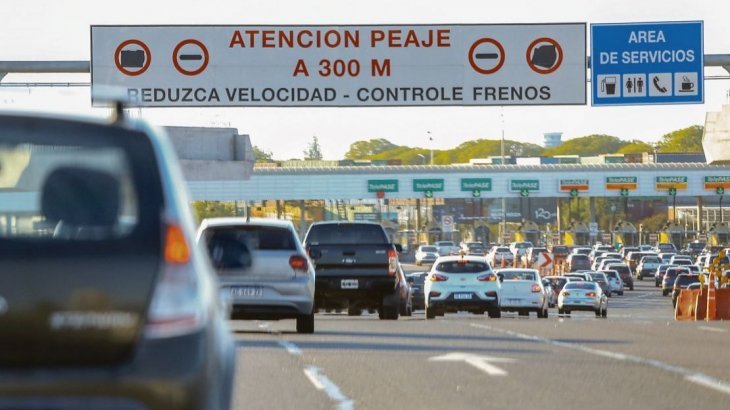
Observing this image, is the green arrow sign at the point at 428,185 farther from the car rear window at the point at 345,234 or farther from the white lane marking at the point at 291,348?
the white lane marking at the point at 291,348

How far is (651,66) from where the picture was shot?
31766mm

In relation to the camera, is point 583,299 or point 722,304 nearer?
point 722,304

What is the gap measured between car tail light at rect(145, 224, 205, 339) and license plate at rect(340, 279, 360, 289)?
22.8 meters

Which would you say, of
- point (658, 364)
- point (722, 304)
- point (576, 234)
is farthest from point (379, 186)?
point (658, 364)

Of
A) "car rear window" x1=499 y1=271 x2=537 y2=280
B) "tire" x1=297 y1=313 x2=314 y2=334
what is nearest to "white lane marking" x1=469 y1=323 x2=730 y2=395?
"tire" x1=297 y1=313 x2=314 y2=334

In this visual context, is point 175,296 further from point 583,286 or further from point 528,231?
point 528,231

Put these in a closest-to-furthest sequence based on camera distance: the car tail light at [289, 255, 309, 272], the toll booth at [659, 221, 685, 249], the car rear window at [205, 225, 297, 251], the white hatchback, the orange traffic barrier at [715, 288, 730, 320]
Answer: the car tail light at [289, 255, 309, 272] < the car rear window at [205, 225, 297, 251] < the white hatchback < the orange traffic barrier at [715, 288, 730, 320] < the toll booth at [659, 221, 685, 249]

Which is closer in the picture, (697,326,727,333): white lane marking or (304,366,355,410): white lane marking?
(304,366,355,410): white lane marking

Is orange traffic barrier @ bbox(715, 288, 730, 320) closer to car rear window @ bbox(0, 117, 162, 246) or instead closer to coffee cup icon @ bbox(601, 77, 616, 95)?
coffee cup icon @ bbox(601, 77, 616, 95)

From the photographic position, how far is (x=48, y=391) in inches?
201

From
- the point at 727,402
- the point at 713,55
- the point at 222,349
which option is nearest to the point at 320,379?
the point at 727,402

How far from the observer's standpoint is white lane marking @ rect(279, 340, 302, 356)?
1724 centimetres

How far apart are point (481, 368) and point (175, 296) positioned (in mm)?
10256

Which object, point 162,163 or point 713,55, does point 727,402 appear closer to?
point 162,163
